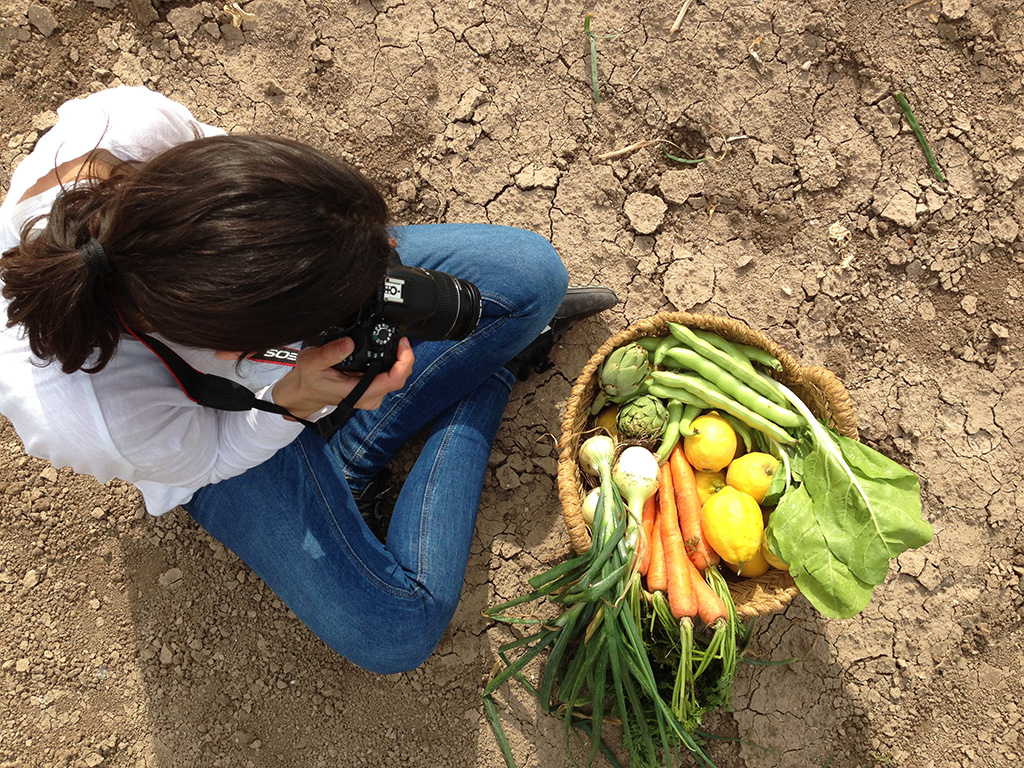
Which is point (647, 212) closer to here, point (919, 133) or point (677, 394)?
point (677, 394)

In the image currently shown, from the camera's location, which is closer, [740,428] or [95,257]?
[95,257]

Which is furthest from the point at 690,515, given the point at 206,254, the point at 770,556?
the point at 206,254

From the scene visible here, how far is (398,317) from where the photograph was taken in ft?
4.45

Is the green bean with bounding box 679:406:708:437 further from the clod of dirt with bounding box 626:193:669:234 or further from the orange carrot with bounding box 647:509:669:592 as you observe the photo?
the clod of dirt with bounding box 626:193:669:234

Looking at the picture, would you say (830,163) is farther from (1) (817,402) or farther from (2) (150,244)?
(2) (150,244)

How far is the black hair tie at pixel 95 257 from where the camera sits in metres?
1.04

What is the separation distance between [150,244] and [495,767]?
1.82m

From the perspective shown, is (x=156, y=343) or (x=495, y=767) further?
(x=495, y=767)

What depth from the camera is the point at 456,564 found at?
194 cm

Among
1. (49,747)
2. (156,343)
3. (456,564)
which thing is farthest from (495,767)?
(156,343)

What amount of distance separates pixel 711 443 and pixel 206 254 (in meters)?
1.32

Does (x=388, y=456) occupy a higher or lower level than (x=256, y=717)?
higher

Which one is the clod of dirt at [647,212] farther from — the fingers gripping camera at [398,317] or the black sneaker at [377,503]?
the black sneaker at [377,503]

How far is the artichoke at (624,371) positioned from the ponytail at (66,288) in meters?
1.16
